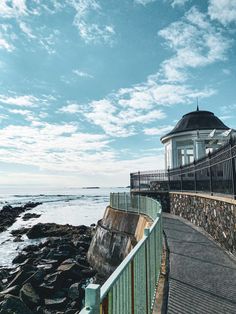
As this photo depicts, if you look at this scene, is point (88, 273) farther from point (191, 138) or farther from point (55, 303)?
point (191, 138)

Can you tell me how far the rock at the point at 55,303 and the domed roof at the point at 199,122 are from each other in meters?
16.3

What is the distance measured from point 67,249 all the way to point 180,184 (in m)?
8.34

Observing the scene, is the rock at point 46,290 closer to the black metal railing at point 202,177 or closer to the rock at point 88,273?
the rock at point 88,273

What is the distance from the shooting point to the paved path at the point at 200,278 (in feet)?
14.7

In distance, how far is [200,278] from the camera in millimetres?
5699

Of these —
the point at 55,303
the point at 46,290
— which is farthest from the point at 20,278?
the point at 55,303

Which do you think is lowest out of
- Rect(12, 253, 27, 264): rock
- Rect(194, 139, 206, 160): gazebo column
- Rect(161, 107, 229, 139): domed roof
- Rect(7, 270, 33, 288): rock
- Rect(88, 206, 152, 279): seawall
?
Rect(12, 253, 27, 264): rock

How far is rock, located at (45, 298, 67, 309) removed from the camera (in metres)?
10.9

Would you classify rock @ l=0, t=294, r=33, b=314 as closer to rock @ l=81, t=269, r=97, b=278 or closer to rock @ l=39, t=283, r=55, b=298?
rock @ l=39, t=283, r=55, b=298

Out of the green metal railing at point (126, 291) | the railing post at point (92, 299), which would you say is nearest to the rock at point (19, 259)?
the green metal railing at point (126, 291)

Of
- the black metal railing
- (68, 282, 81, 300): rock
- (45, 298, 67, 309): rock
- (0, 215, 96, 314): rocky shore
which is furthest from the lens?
Result: (68, 282, 81, 300): rock

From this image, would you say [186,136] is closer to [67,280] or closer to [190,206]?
[190,206]

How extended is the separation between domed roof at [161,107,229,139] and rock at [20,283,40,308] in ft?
54.2

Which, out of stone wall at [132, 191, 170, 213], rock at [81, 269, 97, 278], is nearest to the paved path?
rock at [81, 269, 97, 278]
